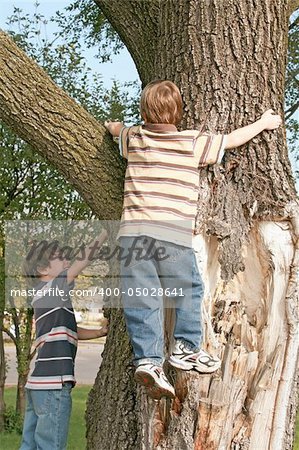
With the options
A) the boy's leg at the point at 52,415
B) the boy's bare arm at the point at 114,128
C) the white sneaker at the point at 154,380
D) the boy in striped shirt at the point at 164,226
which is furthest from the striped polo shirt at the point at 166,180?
the boy's leg at the point at 52,415

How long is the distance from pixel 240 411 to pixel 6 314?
9.59 metres

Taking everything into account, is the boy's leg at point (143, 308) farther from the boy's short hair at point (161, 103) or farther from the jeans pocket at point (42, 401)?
the jeans pocket at point (42, 401)

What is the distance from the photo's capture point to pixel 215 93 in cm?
410

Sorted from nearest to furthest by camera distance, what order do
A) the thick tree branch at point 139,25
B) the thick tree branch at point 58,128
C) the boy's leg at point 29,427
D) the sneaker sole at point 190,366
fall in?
1. the sneaker sole at point 190,366
2. the thick tree branch at point 58,128
3. the thick tree branch at point 139,25
4. the boy's leg at point 29,427

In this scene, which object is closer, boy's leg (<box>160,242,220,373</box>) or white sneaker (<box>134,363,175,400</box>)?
white sneaker (<box>134,363,175,400</box>)

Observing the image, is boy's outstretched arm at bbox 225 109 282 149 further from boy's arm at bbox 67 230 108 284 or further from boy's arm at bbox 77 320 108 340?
boy's arm at bbox 77 320 108 340

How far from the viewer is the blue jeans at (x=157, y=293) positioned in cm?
381

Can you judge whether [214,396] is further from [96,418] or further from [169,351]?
[96,418]

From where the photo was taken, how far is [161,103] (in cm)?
389

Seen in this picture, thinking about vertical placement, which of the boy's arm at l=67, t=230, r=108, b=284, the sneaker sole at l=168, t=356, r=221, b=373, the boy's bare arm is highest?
the boy's bare arm

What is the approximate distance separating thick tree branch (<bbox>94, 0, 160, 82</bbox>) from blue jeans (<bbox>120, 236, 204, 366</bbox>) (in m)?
1.86

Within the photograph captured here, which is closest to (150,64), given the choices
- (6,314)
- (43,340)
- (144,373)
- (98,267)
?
(43,340)

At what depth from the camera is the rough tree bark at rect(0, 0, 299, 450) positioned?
3949 mm

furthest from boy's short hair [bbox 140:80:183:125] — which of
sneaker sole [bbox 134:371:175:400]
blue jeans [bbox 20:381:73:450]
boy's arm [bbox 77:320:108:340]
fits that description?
blue jeans [bbox 20:381:73:450]
